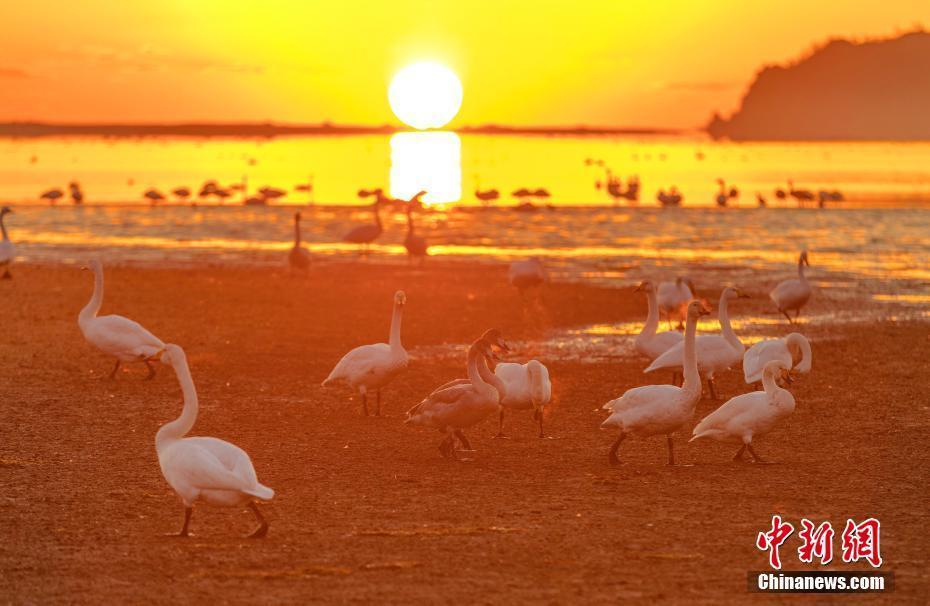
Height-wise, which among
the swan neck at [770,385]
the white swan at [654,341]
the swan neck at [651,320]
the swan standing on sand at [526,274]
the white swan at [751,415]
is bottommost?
the white swan at [751,415]

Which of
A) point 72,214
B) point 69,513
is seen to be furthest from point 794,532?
point 72,214

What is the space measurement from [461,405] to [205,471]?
11.9 ft

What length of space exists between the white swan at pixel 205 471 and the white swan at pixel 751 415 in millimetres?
4454

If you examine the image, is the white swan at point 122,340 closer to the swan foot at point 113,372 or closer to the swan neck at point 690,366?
the swan foot at point 113,372

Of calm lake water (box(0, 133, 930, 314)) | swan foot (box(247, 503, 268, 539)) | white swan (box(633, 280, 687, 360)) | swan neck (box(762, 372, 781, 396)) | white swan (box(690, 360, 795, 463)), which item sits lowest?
swan foot (box(247, 503, 268, 539))

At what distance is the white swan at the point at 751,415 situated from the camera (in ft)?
37.6

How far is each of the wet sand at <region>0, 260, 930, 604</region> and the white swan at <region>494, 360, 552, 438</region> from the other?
1.00 ft

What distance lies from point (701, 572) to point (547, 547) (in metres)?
1.11

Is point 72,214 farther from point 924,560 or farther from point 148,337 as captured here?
point 924,560

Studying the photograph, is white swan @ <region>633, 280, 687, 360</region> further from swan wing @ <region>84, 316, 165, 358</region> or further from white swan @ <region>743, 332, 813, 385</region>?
swan wing @ <region>84, 316, 165, 358</region>

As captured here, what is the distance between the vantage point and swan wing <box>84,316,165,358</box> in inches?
619

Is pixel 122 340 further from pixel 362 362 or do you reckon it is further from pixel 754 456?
pixel 754 456

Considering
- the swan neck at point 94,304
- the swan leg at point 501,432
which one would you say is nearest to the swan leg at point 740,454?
the swan leg at point 501,432

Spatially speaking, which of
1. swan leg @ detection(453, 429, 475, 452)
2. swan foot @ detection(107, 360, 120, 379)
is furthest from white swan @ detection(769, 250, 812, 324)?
swan foot @ detection(107, 360, 120, 379)
